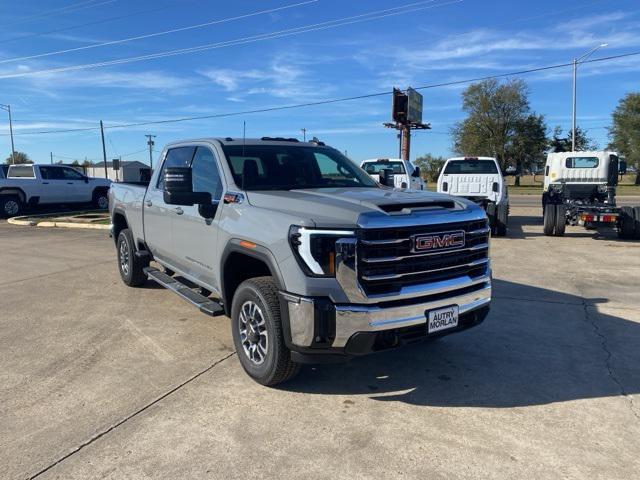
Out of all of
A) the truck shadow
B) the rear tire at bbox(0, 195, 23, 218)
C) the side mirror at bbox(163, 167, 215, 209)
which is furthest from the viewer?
the rear tire at bbox(0, 195, 23, 218)

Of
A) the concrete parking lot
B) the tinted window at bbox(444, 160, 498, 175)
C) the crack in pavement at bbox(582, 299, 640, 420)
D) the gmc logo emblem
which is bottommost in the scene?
the crack in pavement at bbox(582, 299, 640, 420)

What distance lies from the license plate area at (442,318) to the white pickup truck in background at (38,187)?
17.6 metres

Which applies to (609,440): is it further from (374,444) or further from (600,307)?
(600,307)

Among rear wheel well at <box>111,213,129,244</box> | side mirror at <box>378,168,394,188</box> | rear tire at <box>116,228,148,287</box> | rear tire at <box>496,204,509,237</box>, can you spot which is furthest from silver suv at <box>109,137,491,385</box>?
rear tire at <box>496,204,509,237</box>

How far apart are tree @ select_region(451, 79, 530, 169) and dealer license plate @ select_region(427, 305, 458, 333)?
53.6 meters

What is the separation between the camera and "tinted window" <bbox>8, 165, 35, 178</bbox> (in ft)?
64.3

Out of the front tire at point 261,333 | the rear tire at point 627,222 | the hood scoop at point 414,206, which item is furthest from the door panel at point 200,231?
the rear tire at point 627,222

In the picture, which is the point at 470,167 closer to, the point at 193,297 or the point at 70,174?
the point at 193,297

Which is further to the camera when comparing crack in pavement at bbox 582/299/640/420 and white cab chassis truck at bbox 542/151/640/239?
white cab chassis truck at bbox 542/151/640/239

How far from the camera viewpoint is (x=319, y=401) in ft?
12.3

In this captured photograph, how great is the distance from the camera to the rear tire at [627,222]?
1202 cm

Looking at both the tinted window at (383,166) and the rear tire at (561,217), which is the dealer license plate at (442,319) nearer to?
the rear tire at (561,217)

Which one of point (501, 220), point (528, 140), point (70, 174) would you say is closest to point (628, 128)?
point (528, 140)

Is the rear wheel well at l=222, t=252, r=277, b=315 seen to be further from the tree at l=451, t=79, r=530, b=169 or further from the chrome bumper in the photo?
the tree at l=451, t=79, r=530, b=169
